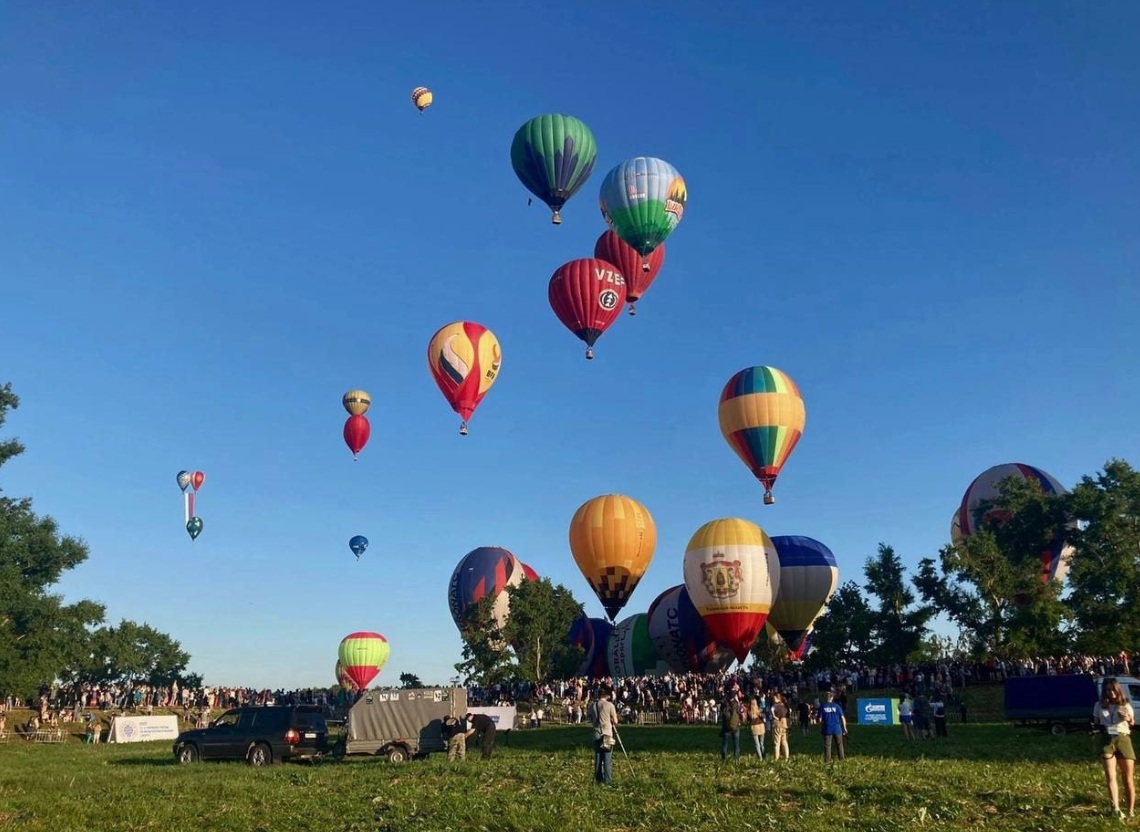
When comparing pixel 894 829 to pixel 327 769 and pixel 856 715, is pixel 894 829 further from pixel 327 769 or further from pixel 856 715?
pixel 856 715

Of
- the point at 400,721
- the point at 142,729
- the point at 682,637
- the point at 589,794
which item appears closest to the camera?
the point at 589,794

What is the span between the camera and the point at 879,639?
6056 centimetres

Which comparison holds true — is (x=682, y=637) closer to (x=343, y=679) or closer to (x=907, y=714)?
(x=343, y=679)

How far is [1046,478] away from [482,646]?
44902mm

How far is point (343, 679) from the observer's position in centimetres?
10244

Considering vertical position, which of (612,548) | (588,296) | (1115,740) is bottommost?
(1115,740)

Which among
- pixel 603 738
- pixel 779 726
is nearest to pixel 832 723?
pixel 779 726

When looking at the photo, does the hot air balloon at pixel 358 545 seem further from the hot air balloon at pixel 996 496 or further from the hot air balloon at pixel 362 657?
the hot air balloon at pixel 996 496

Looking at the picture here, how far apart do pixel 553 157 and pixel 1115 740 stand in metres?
43.9

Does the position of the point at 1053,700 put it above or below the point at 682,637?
below

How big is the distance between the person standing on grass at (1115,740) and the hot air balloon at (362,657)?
89735 millimetres

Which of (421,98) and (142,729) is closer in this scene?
(142,729)

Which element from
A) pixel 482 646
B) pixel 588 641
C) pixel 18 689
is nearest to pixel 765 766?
pixel 482 646

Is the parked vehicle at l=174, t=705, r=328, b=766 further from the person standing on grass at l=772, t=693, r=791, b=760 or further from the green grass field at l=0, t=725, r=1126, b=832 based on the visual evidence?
the person standing on grass at l=772, t=693, r=791, b=760
